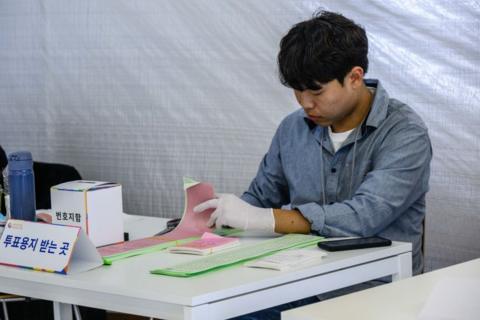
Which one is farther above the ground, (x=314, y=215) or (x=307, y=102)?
(x=307, y=102)

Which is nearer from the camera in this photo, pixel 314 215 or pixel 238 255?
pixel 238 255

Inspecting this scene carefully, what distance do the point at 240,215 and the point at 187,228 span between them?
0.14m

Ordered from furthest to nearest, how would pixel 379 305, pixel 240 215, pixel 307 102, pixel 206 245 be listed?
pixel 307 102 < pixel 240 215 < pixel 206 245 < pixel 379 305

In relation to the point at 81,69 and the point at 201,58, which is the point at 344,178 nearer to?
the point at 201,58

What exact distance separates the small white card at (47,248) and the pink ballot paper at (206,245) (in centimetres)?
18

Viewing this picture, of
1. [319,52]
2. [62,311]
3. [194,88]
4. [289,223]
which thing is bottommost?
[62,311]

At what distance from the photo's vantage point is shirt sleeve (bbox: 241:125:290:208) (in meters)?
2.20

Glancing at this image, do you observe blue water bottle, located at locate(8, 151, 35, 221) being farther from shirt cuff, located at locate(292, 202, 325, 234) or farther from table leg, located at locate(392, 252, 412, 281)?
table leg, located at locate(392, 252, 412, 281)

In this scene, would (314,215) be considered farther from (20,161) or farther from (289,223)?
(20,161)

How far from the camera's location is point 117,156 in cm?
346

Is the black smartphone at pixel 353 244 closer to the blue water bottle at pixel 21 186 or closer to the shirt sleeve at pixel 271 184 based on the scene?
the shirt sleeve at pixel 271 184

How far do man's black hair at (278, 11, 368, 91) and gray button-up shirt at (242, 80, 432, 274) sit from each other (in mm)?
141

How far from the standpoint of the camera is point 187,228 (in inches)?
75.0

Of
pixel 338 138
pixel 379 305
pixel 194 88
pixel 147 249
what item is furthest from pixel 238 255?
pixel 194 88
